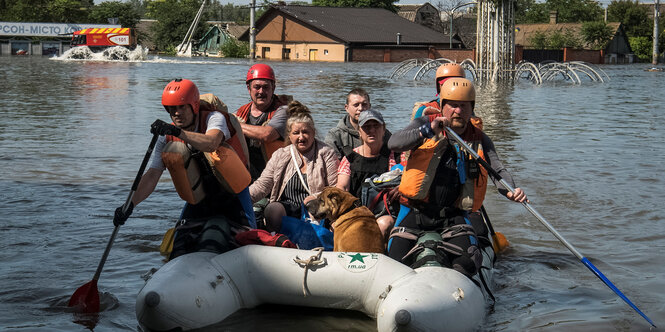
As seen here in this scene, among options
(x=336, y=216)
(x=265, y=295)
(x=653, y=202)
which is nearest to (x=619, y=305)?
(x=336, y=216)

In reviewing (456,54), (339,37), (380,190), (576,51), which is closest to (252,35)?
(339,37)

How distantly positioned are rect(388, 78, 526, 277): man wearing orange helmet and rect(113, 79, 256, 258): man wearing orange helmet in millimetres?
1175

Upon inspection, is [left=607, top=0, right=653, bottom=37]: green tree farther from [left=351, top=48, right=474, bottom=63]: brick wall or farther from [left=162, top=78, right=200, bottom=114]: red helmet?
[left=162, top=78, right=200, bottom=114]: red helmet

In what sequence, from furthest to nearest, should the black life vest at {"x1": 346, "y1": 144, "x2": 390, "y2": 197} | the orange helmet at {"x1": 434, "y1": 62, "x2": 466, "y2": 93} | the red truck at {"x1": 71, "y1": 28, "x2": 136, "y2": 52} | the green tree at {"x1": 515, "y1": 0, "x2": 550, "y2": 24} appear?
the green tree at {"x1": 515, "y1": 0, "x2": 550, "y2": 24} < the red truck at {"x1": 71, "y1": 28, "x2": 136, "y2": 52} < the orange helmet at {"x1": 434, "y1": 62, "x2": 466, "y2": 93} < the black life vest at {"x1": 346, "y1": 144, "x2": 390, "y2": 197}

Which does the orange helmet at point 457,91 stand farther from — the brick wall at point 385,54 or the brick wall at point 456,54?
the brick wall at point 385,54

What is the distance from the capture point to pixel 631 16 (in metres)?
84.8

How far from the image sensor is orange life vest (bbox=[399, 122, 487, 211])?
599 cm

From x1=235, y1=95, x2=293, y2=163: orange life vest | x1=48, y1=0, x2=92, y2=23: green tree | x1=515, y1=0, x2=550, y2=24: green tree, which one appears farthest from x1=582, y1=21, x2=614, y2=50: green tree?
x1=235, y1=95, x2=293, y2=163: orange life vest

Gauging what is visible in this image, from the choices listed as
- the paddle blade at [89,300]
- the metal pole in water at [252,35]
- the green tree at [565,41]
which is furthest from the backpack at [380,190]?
the green tree at [565,41]

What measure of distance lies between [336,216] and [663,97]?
27.2 metres

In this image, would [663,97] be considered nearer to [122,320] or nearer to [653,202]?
[653,202]

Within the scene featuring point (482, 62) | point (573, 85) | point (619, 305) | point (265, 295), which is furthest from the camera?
point (482, 62)

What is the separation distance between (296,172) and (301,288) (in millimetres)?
1603

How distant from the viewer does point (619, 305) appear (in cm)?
677
